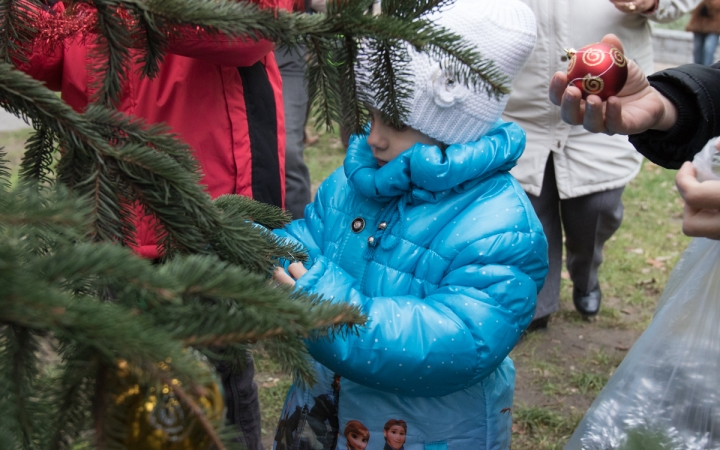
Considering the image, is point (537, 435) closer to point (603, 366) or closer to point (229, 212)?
point (603, 366)

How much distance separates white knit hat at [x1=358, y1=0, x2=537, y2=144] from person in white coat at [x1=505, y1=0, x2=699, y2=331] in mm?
1621

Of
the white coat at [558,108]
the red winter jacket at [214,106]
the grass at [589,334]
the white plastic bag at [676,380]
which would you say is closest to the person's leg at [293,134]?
the grass at [589,334]

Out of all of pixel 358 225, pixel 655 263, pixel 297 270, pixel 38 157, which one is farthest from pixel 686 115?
pixel 655 263

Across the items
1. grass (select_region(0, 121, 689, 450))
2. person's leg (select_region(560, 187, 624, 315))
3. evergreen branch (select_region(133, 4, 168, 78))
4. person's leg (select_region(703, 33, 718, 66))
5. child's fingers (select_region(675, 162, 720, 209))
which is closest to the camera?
evergreen branch (select_region(133, 4, 168, 78))

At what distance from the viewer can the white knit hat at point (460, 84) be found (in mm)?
1781

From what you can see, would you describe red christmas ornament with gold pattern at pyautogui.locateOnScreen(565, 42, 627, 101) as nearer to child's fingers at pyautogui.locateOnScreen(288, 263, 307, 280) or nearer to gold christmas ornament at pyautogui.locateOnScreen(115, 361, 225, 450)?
child's fingers at pyautogui.locateOnScreen(288, 263, 307, 280)

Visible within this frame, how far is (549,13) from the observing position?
3.39 metres

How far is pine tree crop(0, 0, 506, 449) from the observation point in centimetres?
65

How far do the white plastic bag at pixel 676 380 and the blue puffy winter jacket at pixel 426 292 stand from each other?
10.9 inches

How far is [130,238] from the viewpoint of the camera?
964mm

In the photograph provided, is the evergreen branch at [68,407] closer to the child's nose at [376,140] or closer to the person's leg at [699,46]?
the child's nose at [376,140]

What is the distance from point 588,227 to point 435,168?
2205mm

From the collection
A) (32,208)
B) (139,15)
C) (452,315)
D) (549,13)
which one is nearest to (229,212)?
(139,15)

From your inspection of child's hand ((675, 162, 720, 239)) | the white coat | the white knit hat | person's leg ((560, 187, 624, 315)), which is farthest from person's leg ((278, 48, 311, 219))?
child's hand ((675, 162, 720, 239))
